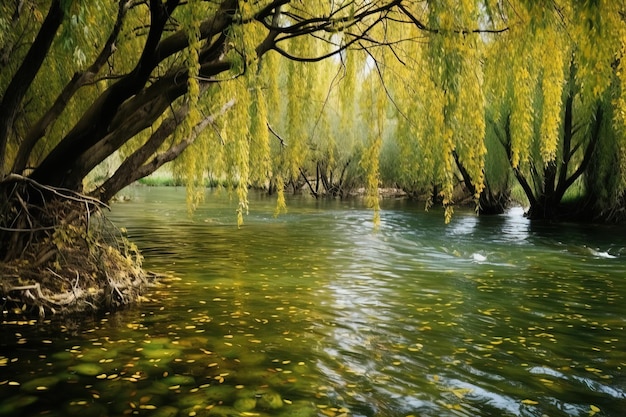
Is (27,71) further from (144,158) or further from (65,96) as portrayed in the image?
(144,158)

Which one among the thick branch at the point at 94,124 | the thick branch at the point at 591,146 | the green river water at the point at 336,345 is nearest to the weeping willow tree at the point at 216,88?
the thick branch at the point at 94,124

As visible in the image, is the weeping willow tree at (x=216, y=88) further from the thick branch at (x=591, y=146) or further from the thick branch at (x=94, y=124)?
the thick branch at (x=591, y=146)

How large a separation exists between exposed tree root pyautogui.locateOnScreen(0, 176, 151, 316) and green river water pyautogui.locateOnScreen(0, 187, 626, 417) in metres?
0.32

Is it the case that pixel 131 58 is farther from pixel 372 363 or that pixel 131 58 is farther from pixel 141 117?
pixel 372 363

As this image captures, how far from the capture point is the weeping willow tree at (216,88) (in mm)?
4523

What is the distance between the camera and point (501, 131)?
1897cm

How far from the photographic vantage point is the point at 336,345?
513cm

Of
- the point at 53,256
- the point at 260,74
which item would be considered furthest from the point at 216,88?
the point at 53,256

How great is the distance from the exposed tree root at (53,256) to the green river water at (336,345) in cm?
32

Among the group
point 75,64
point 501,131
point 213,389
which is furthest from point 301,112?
point 501,131

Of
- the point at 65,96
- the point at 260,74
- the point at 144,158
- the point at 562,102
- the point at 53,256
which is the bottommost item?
the point at 53,256

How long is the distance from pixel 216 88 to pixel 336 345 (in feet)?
11.2

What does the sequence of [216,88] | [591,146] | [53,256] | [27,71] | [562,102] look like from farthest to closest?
[591,146] → [562,102] → [216,88] → [53,256] → [27,71]

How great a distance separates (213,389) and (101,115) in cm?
326
